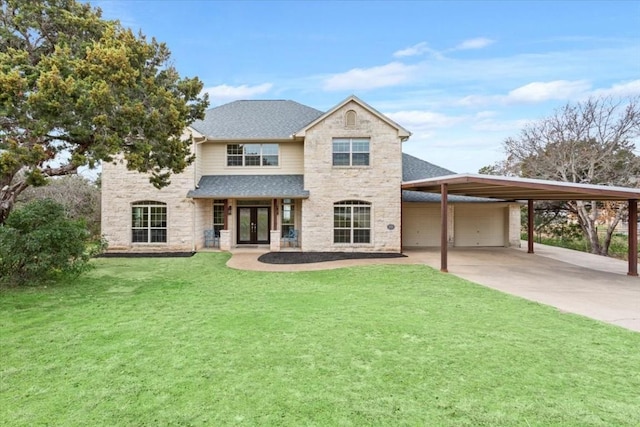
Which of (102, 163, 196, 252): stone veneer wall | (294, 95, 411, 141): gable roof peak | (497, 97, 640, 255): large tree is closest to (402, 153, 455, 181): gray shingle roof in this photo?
(294, 95, 411, 141): gable roof peak

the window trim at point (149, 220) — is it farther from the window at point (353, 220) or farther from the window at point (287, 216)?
the window at point (353, 220)

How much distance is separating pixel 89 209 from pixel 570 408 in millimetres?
25701

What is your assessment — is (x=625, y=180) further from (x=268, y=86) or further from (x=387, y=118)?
(x=268, y=86)

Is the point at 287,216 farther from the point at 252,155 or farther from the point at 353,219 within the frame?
the point at 252,155

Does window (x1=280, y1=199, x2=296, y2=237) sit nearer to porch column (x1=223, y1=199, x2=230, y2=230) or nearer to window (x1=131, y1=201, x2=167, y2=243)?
porch column (x1=223, y1=199, x2=230, y2=230)

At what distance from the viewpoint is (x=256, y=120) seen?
19.7 metres

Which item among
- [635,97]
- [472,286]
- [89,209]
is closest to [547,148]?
[635,97]

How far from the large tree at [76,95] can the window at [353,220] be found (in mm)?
8347

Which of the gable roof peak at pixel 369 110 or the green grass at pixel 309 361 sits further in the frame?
the gable roof peak at pixel 369 110

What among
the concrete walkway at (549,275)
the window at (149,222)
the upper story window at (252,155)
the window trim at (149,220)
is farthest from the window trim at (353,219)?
the window at (149,222)

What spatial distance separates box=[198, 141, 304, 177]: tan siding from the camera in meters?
18.3

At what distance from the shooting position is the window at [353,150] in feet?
55.0

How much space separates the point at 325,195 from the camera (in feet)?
55.2

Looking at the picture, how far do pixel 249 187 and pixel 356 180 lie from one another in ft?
18.2
